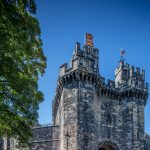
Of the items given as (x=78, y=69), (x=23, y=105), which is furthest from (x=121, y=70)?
(x=23, y=105)

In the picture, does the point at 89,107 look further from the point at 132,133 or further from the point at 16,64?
the point at 16,64

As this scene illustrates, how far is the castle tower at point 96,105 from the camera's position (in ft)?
106

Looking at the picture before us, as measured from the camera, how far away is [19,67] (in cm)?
1574

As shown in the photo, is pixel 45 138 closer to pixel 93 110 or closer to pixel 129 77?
pixel 93 110

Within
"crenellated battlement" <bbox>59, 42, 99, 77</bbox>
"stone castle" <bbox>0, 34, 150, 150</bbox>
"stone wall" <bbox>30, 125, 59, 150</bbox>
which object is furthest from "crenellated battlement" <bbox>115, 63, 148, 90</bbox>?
"stone wall" <bbox>30, 125, 59, 150</bbox>

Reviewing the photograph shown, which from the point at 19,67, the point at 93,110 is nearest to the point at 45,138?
the point at 93,110

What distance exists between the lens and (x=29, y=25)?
15.6 m

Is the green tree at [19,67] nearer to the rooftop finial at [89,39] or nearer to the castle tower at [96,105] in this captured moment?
the castle tower at [96,105]

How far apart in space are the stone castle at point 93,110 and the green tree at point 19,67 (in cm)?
1537

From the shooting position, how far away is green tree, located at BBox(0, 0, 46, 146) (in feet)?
47.7

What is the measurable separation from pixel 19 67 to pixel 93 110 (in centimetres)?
1864

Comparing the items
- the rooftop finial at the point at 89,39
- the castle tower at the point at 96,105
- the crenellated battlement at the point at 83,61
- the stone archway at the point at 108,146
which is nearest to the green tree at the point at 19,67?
the castle tower at the point at 96,105

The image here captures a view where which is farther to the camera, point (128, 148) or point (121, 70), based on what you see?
point (121, 70)

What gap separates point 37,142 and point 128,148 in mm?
8814
